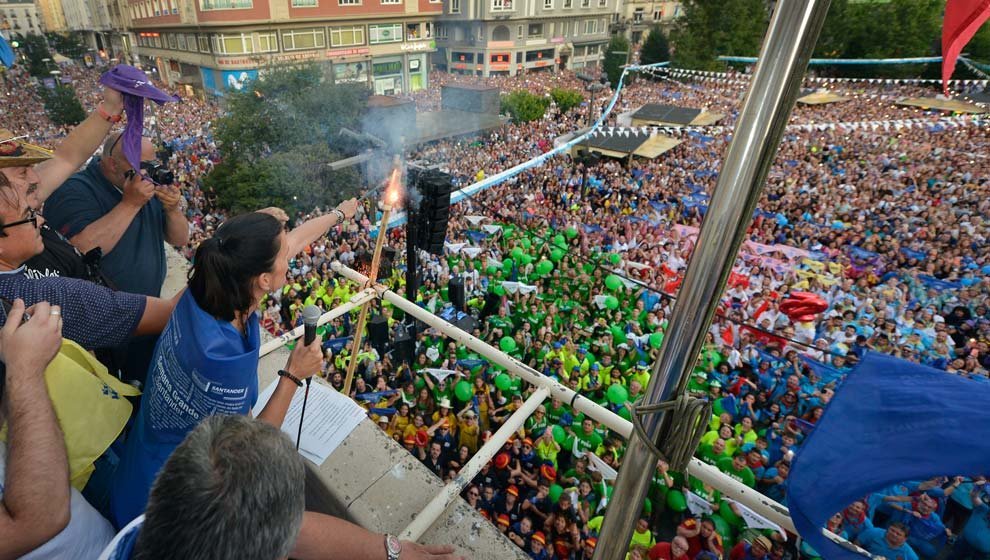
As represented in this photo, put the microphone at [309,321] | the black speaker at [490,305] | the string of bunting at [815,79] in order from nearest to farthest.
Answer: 1. the microphone at [309,321]
2. the black speaker at [490,305]
3. the string of bunting at [815,79]

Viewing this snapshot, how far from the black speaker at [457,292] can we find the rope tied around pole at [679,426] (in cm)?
756

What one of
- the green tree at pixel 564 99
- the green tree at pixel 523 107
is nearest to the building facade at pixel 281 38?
the green tree at pixel 523 107

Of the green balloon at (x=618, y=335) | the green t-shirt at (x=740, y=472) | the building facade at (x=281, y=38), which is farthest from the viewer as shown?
the building facade at (x=281, y=38)

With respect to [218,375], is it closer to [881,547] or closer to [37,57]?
[881,547]

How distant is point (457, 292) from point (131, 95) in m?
6.34

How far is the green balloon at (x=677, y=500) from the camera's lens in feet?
15.9

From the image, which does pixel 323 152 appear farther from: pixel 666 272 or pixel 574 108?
pixel 574 108

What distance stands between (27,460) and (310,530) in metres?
0.73

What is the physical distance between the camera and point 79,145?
236 cm

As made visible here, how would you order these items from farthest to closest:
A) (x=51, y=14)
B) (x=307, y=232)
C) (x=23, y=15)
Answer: (x=23, y=15), (x=51, y=14), (x=307, y=232)

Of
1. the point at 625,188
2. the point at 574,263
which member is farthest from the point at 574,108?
the point at 574,263

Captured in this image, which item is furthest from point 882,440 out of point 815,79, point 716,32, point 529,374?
point 716,32

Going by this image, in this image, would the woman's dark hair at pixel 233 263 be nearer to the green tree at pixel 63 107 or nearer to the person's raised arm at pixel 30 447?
the person's raised arm at pixel 30 447

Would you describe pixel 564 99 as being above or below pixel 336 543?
below
